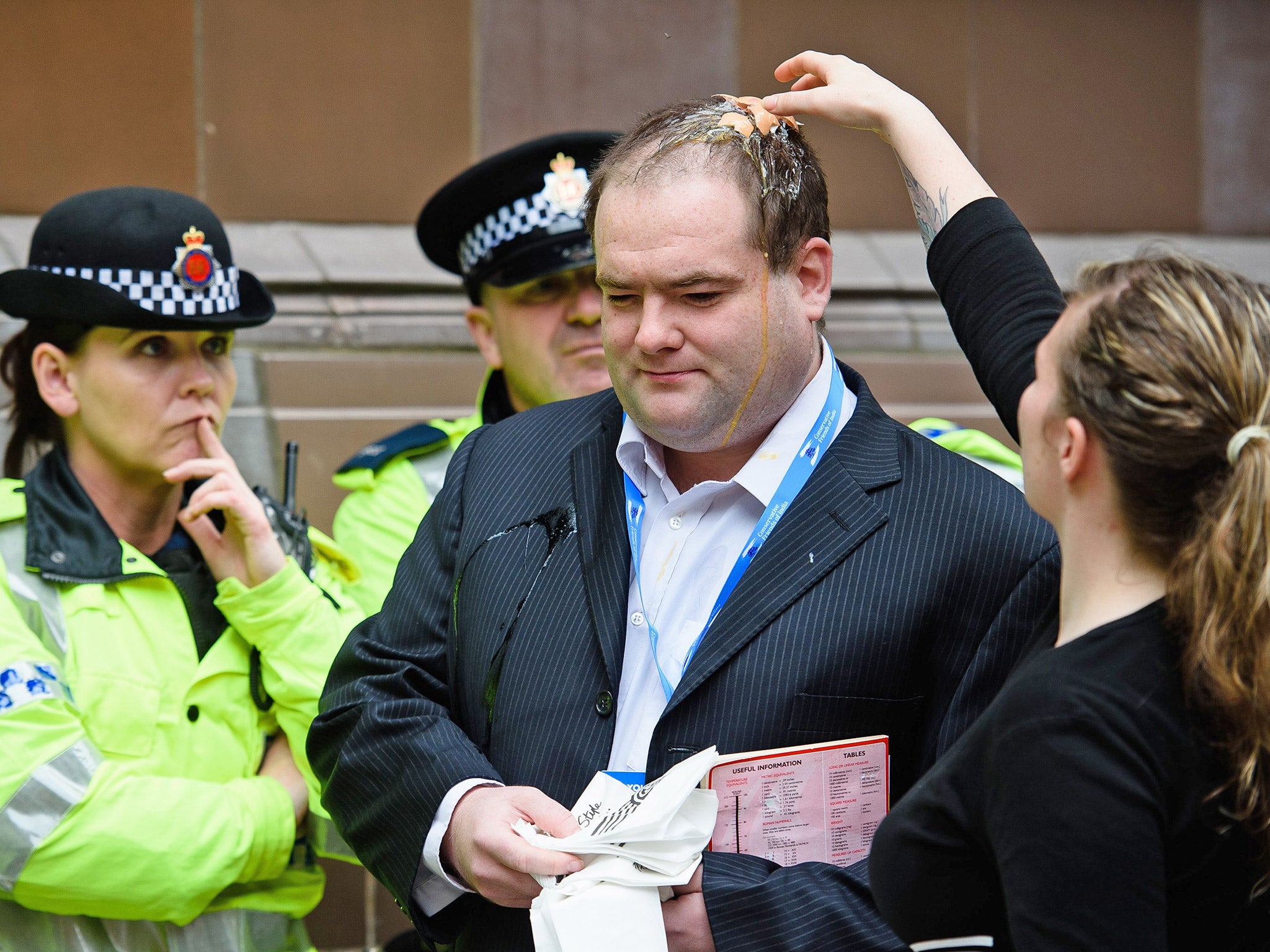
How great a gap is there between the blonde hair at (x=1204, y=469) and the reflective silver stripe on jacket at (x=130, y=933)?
6.67ft

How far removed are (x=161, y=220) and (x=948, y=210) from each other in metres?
1.78

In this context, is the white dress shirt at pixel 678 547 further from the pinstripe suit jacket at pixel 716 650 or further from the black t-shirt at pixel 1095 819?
the black t-shirt at pixel 1095 819

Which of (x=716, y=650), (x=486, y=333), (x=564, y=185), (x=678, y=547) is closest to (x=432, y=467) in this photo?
(x=486, y=333)

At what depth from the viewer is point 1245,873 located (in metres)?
1.54

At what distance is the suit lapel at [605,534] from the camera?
2.17m

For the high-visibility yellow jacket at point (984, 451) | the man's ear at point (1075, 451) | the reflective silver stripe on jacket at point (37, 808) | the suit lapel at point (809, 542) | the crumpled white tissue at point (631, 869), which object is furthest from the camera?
the high-visibility yellow jacket at point (984, 451)

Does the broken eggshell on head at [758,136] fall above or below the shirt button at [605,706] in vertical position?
above

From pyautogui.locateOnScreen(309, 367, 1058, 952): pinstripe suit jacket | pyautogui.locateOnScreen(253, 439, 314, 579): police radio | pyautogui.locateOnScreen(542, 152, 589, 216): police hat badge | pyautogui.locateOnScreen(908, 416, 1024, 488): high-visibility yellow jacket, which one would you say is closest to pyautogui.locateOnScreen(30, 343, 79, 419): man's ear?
pyautogui.locateOnScreen(253, 439, 314, 579): police radio

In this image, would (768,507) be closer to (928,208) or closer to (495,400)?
(928,208)

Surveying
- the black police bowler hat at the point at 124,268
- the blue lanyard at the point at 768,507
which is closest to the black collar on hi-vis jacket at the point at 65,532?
the black police bowler hat at the point at 124,268

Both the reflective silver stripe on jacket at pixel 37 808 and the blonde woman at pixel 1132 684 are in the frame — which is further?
the reflective silver stripe on jacket at pixel 37 808

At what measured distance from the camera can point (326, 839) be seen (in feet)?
9.79

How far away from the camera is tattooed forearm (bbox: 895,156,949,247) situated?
2.11 metres

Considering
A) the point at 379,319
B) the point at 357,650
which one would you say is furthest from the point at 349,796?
the point at 379,319
